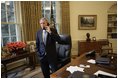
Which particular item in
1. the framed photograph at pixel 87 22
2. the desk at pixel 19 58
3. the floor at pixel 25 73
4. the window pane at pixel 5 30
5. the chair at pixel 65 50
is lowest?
the floor at pixel 25 73

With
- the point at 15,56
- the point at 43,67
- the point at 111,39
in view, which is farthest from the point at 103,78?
the point at 111,39

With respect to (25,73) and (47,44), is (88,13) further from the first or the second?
(47,44)

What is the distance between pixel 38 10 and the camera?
4.23 meters

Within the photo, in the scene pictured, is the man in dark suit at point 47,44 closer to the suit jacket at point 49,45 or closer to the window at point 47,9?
the suit jacket at point 49,45

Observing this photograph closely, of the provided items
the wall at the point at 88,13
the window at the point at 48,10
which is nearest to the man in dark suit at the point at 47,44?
the window at the point at 48,10

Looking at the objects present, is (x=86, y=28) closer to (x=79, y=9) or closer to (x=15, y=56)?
(x=79, y=9)

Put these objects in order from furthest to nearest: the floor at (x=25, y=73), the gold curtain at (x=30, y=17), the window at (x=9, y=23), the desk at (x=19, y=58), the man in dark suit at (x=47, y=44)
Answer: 1. the gold curtain at (x=30, y=17)
2. the window at (x=9, y=23)
3. the floor at (x=25, y=73)
4. the desk at (x=19, y=58)
5. the man in dark suit at (x=47, y=44)

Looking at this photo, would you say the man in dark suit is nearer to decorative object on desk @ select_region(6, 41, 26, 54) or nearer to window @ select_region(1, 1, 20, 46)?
decorative object on desk @ select_region(6, 41, 26, 54)

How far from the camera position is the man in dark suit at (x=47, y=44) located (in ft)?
8.06

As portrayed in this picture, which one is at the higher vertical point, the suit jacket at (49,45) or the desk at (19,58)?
the suit jacket at (49,45)

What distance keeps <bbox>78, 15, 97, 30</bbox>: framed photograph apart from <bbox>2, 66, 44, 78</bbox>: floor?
2435 mm

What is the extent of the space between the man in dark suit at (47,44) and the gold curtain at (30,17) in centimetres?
151

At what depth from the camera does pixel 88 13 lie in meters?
5.41

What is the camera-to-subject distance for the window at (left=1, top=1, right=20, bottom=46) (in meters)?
3.68
